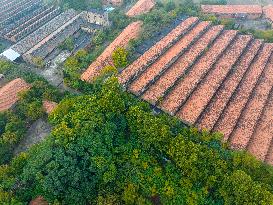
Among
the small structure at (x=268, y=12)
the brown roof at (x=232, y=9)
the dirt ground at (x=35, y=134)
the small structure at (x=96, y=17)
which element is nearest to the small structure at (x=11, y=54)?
the dirt ground at (x=35, y=134)

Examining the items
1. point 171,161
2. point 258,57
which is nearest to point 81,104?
point 171,161

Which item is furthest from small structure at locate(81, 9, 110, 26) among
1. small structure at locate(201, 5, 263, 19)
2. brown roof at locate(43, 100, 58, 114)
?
brown roof at locate(43, 100, 58, 114)

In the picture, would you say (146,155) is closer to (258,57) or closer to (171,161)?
(171,161)

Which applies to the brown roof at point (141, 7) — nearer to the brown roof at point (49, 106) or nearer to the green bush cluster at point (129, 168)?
the brown roof at point (49, 106)

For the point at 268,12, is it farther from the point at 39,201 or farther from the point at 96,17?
the point at 39,201

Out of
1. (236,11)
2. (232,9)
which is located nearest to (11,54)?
(232,9)
